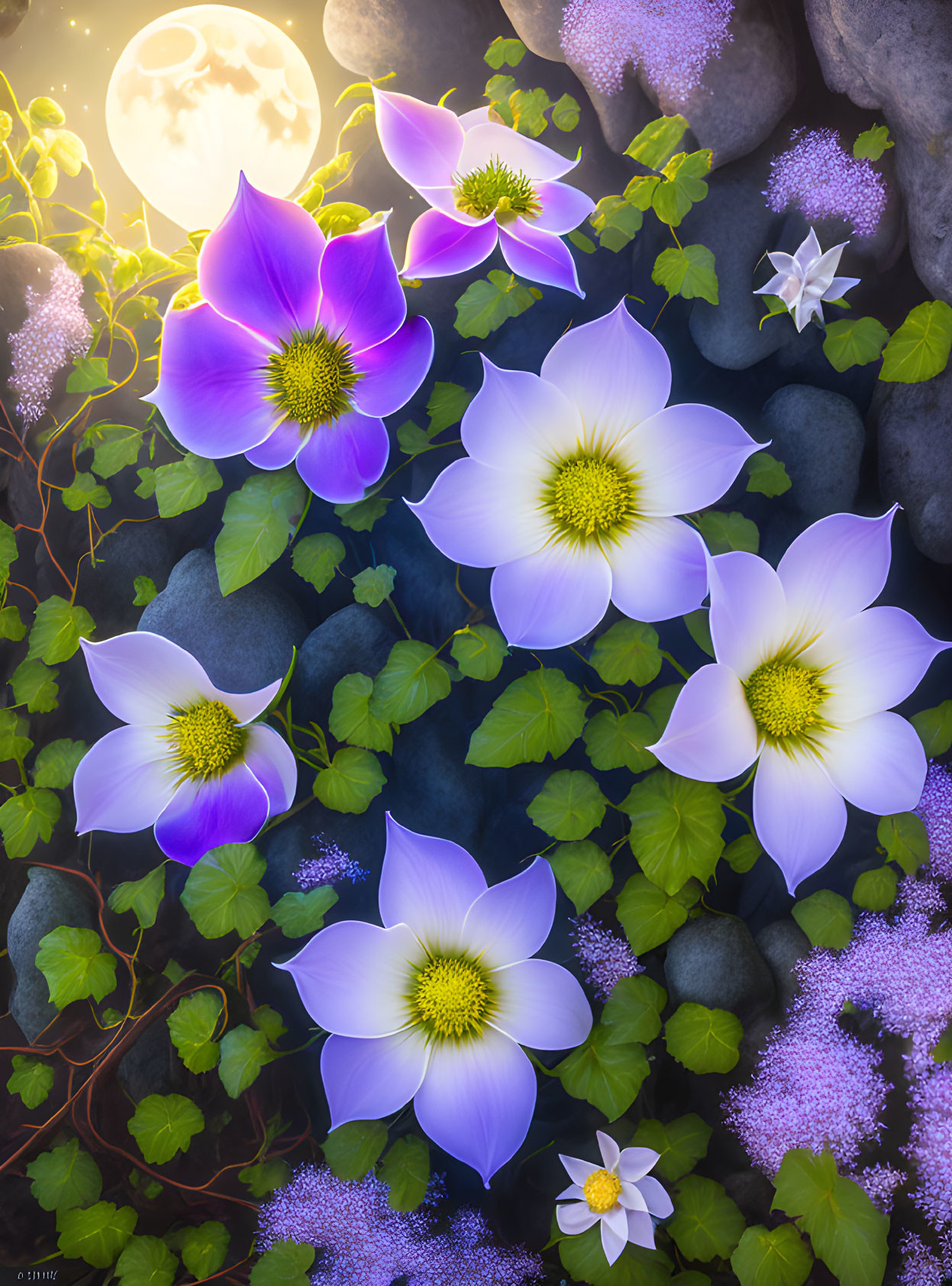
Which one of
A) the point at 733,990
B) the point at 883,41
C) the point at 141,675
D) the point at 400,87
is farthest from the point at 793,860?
the point at 400,87

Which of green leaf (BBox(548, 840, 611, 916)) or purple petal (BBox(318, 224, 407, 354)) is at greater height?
purple petal (BBox(318, 224, 407, 354))

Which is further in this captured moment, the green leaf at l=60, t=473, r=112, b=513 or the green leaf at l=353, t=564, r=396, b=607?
the green leaf at l=60, t=473, r=112, b=513

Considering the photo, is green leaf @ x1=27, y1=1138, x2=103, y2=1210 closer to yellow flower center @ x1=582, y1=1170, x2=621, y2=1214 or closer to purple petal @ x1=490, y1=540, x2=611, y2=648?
yellow flower center @ x1=582, y1=1170, x2=621, y2=1214

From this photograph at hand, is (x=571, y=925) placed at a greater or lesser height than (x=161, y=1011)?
greater

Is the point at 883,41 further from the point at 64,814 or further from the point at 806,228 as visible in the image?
the point at 64,814

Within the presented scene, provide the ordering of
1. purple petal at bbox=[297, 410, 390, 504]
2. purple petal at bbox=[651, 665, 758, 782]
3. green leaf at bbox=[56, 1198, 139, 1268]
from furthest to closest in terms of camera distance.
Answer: green leaf at bbox=[56, 1198, 139, 1268], purple petal at bbox=[297, 410, 390, 504], purple petal at bbox=[651, 665, 758, 782]

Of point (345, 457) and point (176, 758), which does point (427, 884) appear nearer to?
point (176, 758)

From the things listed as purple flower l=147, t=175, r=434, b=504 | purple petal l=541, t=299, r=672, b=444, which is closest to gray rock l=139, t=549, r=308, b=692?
purple flower l=147, t=175, r=434, b=504
